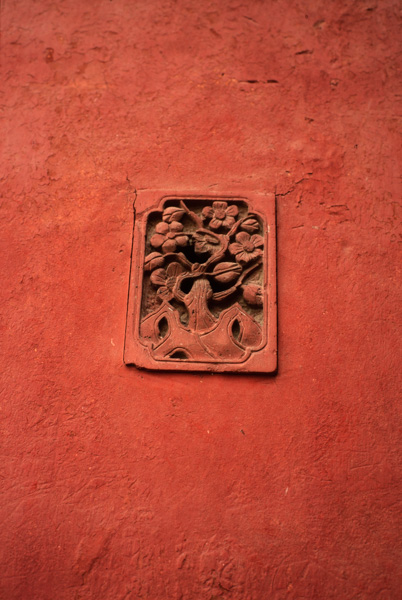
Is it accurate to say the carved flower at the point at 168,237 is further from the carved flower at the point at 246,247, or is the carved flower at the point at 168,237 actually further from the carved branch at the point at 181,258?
the carved flower at the point at 246,247

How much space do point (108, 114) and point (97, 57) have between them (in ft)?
1.22

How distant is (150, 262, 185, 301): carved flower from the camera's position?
100 inches

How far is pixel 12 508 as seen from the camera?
2240 mm

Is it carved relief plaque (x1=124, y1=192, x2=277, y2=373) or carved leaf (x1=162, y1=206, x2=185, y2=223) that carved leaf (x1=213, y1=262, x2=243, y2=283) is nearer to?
carved relief plaque (x1=124, y1=192, x2=277, y2=373)

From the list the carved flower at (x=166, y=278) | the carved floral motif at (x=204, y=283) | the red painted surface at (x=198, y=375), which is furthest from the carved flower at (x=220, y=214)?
the carved flower at (x=166, y=278)

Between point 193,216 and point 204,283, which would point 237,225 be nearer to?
point 193,216

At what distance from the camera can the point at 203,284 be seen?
2547 mm

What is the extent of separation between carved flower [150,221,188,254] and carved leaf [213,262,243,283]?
0.20m

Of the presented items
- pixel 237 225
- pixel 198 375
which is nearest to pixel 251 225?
pixel 237 225

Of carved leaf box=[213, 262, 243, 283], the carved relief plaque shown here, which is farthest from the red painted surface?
carved leaf box=[213, 262, 243, 283]

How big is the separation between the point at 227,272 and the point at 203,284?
4.8 inches

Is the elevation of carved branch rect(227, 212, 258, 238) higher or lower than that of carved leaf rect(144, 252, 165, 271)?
higher

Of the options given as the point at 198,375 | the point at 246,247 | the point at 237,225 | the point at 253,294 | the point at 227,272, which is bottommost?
the point at 198,375

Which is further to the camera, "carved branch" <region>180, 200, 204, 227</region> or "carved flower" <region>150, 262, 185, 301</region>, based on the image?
"carved branch" <region>180, 200, 204, 227</region>
